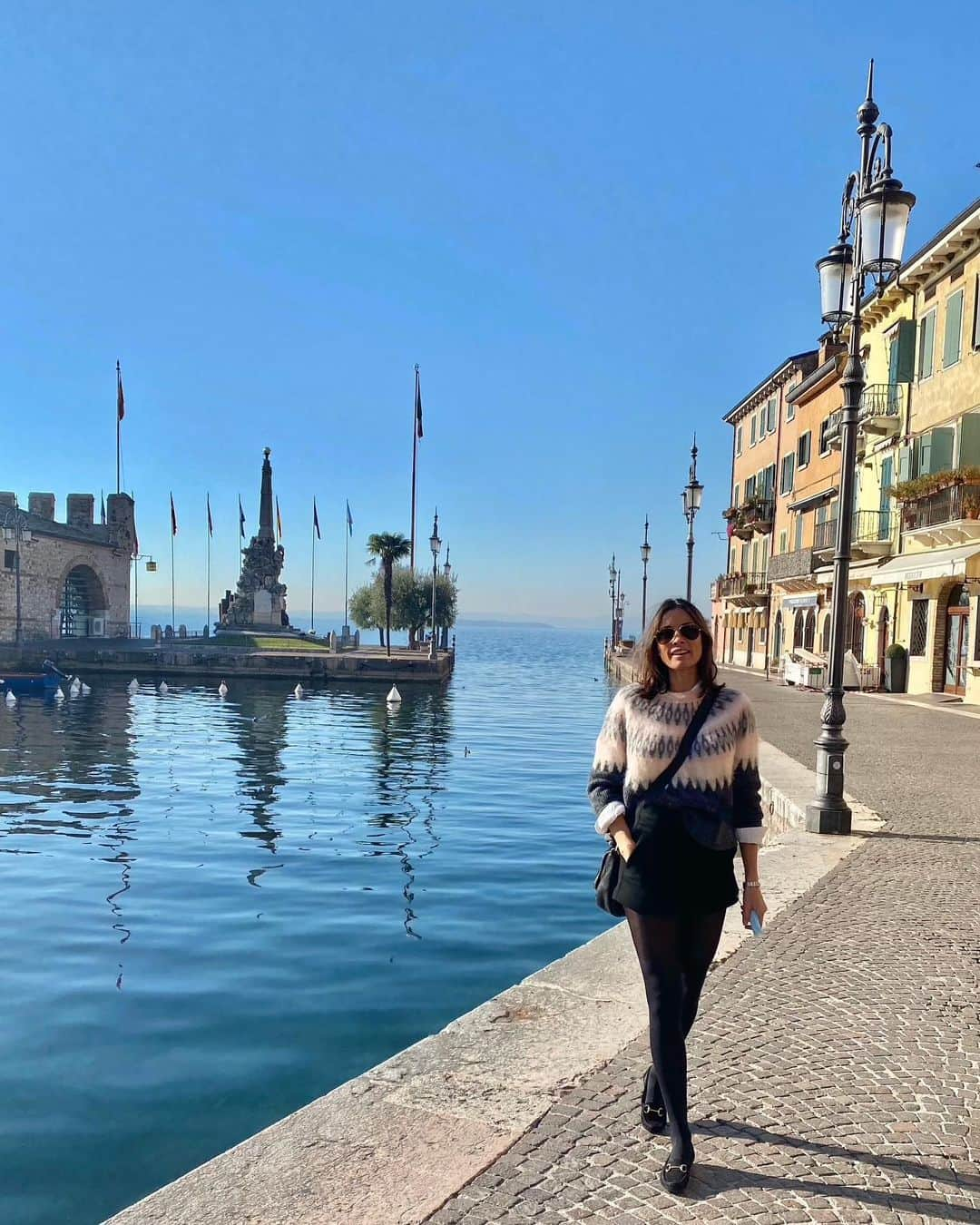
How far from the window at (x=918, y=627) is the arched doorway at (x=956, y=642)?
88cm

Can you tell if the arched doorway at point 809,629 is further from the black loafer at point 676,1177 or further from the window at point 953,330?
the black loafer at point 676,1177

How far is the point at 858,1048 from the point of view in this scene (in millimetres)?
4367

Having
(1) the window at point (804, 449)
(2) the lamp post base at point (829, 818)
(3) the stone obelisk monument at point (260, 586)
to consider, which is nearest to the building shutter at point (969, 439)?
(1) the window at point (804, 449)

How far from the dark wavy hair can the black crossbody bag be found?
76 mm

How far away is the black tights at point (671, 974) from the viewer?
11.2 ft

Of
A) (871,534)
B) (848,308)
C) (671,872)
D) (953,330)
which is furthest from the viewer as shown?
(871,534)

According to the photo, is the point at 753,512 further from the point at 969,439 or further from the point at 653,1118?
the point at 653,1118

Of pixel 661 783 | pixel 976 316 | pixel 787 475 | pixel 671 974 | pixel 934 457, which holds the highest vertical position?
pixel 976 316

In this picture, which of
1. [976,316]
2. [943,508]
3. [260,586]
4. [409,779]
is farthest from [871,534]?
[260,586]

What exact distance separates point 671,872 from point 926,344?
1114 inches

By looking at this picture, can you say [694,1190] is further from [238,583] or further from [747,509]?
[238,583]

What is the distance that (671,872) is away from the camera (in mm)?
3416

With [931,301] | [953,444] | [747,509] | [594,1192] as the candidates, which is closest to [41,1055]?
[594,1192]

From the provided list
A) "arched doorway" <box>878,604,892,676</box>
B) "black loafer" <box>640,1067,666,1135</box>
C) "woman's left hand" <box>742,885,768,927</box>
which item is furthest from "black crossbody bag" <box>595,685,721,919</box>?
"arched doorway" <box>878,604,892,676</box>
